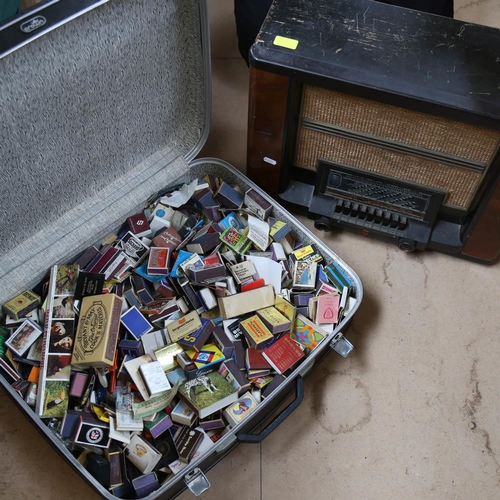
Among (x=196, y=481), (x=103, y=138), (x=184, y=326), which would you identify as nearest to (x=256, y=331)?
(x=184, y=326)

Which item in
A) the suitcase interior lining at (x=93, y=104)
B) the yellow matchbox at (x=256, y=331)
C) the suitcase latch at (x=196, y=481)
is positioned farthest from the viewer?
the yellow matchbox at (x=256, y=331)

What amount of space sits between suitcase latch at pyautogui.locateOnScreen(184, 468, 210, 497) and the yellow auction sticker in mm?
810

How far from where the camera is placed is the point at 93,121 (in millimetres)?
1118

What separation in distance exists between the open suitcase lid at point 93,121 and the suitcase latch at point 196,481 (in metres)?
0.50

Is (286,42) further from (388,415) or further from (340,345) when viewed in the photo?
(388,415)

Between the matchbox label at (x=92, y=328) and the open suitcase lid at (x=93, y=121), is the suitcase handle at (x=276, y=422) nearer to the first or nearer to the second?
the matchbox label at (x=92, y=328)

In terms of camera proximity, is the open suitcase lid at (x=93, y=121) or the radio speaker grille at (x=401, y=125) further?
the radio speaker grille at (x=401, y=125)

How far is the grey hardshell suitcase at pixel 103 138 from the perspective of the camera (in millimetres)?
979

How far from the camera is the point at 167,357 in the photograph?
47.2 inches

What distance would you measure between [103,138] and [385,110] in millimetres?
551

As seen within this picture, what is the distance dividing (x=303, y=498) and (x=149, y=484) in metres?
0.33

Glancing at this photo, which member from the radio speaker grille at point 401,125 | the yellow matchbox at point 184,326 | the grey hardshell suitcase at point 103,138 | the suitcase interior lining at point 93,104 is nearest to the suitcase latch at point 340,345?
the grey hardshell suitcase at point 103,138

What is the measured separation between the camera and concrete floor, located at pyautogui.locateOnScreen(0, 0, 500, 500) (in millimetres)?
1226

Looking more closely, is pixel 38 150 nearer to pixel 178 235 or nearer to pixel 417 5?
pixel 178 235
